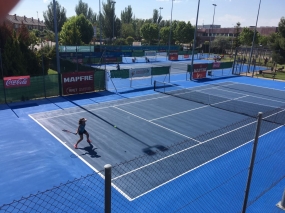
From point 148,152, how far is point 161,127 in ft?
11.6

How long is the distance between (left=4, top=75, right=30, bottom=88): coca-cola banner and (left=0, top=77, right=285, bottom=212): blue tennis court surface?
160 centimetres

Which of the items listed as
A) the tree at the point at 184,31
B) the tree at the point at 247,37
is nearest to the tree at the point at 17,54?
the tree at the point at 247,37

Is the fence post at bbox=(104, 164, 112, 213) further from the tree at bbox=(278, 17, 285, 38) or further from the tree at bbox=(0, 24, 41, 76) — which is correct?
the tree at bbox=(278, 17, 285, 38)

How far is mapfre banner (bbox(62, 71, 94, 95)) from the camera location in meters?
22.6

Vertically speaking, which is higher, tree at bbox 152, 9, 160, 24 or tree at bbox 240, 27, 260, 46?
tree at bbox 152, 9, 160, 24

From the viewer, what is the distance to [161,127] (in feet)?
51.3

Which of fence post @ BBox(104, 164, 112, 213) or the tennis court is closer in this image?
fence post @ BBox(104, 164, 112, 213)

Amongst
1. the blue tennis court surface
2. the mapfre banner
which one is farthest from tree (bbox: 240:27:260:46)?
the mapfre banner

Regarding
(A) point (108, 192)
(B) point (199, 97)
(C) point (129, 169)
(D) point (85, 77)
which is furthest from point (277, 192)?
(D) point (85, 77)

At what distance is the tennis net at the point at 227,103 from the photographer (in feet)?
61.1

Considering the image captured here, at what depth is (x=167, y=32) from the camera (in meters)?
85.3

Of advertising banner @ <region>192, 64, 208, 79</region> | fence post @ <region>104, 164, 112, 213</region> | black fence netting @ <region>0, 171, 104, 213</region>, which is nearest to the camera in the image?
fence post @ <region>104, 164, 112, 213</region>

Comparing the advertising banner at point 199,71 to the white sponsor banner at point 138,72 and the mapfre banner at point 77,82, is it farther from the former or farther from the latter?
the mapfre banner at point 77,82

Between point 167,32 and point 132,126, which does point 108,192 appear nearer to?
point 132,126
